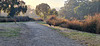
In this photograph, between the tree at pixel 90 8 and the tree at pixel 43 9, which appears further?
the tree at pixel 43 9

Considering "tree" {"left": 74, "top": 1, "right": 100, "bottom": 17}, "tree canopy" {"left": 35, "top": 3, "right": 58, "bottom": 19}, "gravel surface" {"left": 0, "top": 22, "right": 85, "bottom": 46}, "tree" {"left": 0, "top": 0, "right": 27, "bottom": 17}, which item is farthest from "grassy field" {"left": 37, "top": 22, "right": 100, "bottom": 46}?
"tree canopy" {"left": 35, "top": 3, "right": 58, "bottom": 19}

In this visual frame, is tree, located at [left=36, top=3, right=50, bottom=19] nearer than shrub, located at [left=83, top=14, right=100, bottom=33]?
No

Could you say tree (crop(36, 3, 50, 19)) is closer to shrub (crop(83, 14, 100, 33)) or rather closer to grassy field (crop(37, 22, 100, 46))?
shrub (crop(83, 14, 100, 33))

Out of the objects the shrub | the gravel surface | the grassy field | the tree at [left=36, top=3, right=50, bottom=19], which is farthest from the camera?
the tree at [left=36, top=3, right=50, bottom=19]

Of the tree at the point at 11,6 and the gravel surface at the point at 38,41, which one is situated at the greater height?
the tree at the point at 11,6

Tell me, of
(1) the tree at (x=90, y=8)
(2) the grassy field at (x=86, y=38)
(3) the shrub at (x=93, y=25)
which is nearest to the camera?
(2) the grassy field at (x=86, y=38)

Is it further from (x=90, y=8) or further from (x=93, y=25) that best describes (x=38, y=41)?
(x=90, y=8)

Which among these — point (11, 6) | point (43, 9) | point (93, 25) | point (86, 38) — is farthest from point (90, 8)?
point (86, 38)

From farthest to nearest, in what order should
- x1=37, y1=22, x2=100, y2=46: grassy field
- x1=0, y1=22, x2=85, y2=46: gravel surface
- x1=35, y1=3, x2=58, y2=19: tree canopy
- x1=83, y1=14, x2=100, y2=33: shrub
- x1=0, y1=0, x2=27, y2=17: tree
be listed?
x1=35, y1=3, x2=58, y2=19: tree canopy < x1=0, y1=0, x2=27, y2=17: tree < x1=83, y1=14, x2=100, y2=33: shrub < x1=37, y1=22, x2=100, y2=46: grassy field < x1=0, y1=22, x2=85, y2=46: gravel surface

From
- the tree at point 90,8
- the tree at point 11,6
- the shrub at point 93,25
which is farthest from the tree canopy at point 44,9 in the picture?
the shrub at point 93,25

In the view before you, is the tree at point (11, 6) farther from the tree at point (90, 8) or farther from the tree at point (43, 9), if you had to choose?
the tree at point (90, 8)

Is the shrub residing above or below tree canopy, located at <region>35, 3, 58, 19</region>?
below

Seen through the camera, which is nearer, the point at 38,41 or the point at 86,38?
the point at 38,41

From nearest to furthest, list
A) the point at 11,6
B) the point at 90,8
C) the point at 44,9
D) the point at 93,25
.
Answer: the point at 93,25, the point at 11,6, the point at 90,8, the point at 44,9
